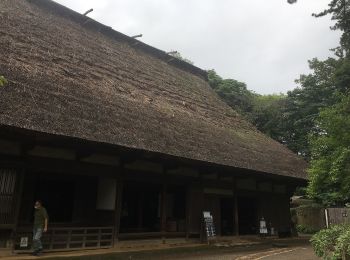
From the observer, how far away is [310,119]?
26359 millimetres

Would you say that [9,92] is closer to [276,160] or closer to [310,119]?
[276,160]

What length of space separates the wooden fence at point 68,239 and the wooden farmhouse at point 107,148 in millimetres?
28

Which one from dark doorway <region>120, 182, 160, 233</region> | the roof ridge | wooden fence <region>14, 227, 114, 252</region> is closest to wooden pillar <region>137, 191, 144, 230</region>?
dark doorway <region>120, 182, 160, 233</region>

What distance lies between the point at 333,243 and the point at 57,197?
7.24 metres

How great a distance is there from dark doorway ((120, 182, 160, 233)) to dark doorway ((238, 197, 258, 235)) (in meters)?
4.88

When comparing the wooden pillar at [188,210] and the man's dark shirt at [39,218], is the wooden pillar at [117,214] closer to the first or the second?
the man's dark shirt at [39,218]

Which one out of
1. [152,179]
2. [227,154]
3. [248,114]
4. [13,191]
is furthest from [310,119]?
[13,191]

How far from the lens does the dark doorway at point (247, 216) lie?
16389mm

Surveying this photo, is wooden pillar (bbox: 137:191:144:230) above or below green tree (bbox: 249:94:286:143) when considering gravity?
below

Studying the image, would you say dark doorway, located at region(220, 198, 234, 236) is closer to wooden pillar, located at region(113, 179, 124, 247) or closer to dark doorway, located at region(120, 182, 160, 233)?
dark doorway, located at region(120, 182, 160, 233)

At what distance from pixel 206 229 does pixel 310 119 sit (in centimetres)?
1711

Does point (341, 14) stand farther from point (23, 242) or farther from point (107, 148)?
point (23, 242)

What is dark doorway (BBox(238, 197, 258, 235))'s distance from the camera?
16389 mm

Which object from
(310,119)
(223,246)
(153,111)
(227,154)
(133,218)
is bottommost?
(223,246)
